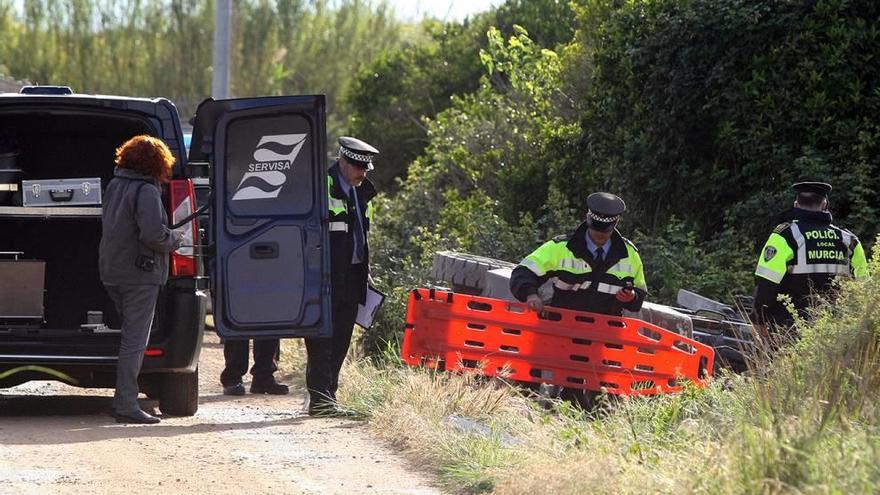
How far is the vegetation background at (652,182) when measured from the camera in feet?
22.5

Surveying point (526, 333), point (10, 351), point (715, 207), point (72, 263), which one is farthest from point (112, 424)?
point (715, 207)

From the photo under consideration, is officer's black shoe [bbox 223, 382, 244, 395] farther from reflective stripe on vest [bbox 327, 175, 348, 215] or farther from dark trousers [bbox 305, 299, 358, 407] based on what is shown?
reflective stripe on vest [bbox 327, 175, 348, 215]

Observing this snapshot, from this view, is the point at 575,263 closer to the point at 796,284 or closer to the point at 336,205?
the point at 796,284

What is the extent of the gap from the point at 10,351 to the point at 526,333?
301cm

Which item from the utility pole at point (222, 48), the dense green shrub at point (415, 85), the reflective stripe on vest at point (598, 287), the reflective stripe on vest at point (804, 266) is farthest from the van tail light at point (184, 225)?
the dense green shrub at point (415, 85)

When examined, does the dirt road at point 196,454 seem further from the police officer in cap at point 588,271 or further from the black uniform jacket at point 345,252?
the police officer in cap at point 588,271

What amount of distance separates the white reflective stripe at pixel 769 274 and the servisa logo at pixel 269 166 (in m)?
2.90

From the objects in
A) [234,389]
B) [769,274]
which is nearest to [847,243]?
[769,274]

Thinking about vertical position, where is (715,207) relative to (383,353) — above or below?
above

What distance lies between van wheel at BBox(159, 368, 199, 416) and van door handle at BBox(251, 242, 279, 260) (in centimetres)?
81

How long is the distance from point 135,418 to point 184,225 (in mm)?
1175

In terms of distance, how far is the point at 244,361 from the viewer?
11914 mm

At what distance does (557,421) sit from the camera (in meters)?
8.29

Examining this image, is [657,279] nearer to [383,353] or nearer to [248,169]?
[383,353]
